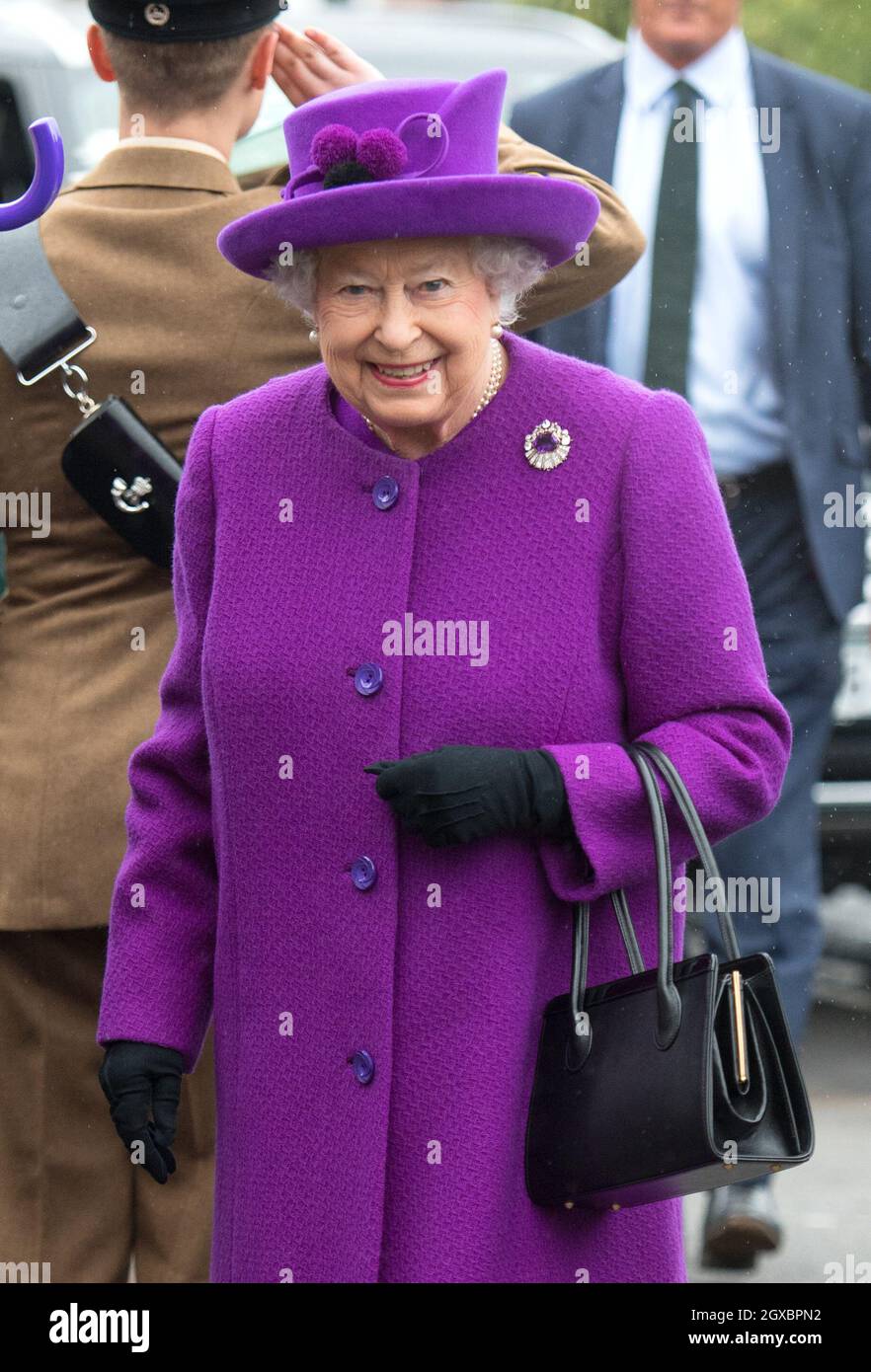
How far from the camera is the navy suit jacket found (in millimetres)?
4543

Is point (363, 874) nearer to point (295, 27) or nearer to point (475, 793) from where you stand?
point (475, 793)

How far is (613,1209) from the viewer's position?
2.59m

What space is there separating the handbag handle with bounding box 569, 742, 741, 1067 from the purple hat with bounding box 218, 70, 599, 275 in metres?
0.57

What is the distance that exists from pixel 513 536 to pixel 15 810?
0.89 meters

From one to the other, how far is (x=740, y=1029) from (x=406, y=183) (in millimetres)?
913

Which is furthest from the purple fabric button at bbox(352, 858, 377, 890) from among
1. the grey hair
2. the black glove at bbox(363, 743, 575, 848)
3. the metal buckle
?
the metal buckle

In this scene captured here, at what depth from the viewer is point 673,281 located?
4.60m

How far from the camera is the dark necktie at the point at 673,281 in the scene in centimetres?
459

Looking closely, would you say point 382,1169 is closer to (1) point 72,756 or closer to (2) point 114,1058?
(2) point 114,1058

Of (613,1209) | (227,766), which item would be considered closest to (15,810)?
(227,766)

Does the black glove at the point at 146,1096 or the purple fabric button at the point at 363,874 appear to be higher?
the purple fabric button at the point at 363,874

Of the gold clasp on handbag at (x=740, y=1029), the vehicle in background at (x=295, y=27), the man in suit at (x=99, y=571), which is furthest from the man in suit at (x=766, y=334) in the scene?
the vehicle in background at (x=295, y=27)

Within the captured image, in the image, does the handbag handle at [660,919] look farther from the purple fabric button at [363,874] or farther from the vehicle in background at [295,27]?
the vehicle in background at [295,27]

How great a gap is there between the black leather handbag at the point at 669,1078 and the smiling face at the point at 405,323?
44cm
